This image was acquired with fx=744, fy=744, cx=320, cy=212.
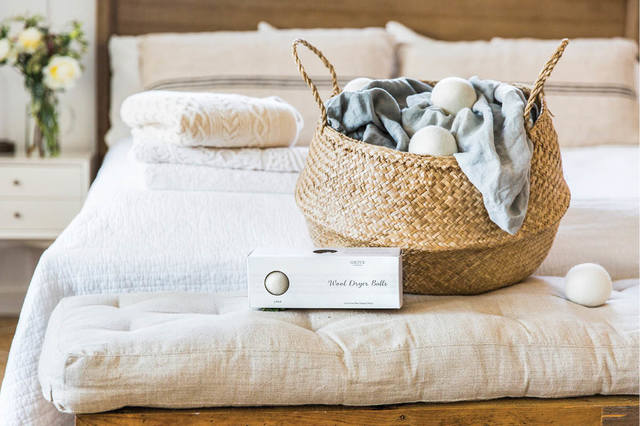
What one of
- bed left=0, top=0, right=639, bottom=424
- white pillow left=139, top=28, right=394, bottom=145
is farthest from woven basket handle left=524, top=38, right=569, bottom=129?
white pillow left=139, top=28, right=394, bottom=145

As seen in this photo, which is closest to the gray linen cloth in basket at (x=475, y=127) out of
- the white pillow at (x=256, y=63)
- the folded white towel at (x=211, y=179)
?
the folded white towel at (x=211, y=179)

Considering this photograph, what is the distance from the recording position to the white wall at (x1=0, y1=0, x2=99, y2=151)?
275cm

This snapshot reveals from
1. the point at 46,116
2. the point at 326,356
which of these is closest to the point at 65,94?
the point at 46,116

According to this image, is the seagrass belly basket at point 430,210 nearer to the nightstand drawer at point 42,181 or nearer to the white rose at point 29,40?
the nightstand drawer at point 42,181

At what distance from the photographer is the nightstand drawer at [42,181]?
8.12ft

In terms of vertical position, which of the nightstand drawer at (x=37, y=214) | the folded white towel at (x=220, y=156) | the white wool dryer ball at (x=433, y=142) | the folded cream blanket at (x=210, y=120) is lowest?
the nightstand drawer at (x=37, y=214)

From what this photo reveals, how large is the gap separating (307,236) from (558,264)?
500 millimetres

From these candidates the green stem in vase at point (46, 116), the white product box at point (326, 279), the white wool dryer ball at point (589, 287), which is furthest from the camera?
the green stem in vase at point (46, 116)

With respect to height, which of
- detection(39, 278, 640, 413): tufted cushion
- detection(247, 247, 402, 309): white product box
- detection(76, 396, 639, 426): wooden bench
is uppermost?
detection(247, 247, 402, 309): white product box

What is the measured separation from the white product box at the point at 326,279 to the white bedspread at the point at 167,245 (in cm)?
23

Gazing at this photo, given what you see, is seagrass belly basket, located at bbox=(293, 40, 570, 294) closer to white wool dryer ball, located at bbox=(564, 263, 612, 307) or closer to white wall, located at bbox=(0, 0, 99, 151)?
white wool dryer ball, located at bbox=(564, 263, 612, 307)

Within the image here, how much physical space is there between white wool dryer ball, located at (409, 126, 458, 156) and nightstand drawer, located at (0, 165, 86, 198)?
164 centimetres

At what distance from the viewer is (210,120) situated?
1796 millimetres

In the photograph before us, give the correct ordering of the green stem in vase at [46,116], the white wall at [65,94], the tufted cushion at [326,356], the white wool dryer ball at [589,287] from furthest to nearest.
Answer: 1. the white wall at [65,94]
2. the green stem in vase at [46,116]
3. the white wool dryer ball at [589,287]
4. the tufted cushion at [326,356]
